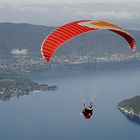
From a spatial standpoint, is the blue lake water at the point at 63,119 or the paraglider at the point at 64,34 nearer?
the paraglider at the point at 64,34

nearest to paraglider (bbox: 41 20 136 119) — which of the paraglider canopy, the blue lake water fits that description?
the paraglider canopy

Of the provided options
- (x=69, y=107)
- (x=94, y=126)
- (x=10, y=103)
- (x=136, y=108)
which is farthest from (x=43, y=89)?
(x=94, y=126)

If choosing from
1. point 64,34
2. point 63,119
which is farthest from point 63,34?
point 63,119

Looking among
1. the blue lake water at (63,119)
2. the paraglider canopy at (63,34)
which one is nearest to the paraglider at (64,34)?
the paraglider canopy at (63,34)

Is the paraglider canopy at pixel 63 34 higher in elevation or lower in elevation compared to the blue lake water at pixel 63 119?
higher

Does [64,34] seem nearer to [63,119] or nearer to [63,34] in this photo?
[63,34]

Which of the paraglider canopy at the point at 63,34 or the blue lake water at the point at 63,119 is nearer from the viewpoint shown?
the paraglider canopy at the point at 63,34

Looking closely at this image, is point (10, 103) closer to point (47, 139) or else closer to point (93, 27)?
point (47, 139)

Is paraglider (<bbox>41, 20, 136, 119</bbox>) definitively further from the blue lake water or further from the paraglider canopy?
the blue lake water

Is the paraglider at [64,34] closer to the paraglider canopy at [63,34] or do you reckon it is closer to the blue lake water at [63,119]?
the paraglider canopy at [63,34]

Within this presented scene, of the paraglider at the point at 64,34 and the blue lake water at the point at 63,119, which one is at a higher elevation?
the paraglider at the point at 64,34

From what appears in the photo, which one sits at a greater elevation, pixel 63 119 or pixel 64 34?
pixel 64 34
